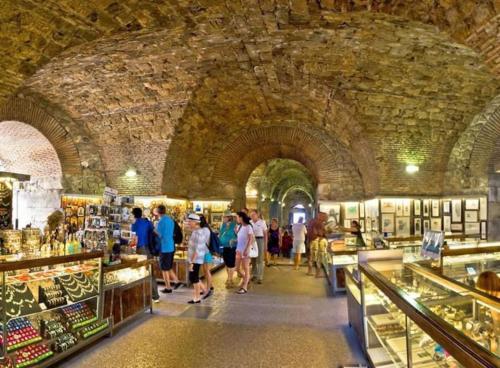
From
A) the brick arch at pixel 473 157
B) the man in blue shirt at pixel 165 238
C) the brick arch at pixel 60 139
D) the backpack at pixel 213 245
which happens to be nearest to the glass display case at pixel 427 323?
the backpack at pixel 213 245

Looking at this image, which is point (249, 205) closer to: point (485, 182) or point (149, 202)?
point (149, 202)

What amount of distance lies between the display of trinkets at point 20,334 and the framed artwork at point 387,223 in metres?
8.38

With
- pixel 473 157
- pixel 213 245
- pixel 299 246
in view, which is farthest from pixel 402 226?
pixel 213 245

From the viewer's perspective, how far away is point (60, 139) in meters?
9.38

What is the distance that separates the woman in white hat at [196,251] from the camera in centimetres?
573

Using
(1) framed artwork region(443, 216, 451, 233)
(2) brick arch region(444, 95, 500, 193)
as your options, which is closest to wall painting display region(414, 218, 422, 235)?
(1) framed artwork region(443, 216, 451, 233)

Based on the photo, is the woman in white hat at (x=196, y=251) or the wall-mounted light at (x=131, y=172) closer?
the woman in white hat at (x=196, y=251)

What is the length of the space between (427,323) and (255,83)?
23.5 feet

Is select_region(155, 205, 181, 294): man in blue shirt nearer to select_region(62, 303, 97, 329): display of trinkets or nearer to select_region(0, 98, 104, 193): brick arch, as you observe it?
select_region(62, 303, 97, 329): display of trinkets

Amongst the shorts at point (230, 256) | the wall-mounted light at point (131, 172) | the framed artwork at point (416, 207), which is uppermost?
the wall-mounted light at point (131, 172)

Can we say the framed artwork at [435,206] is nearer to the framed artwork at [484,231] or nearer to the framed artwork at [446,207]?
the framed artwork at [446,207]

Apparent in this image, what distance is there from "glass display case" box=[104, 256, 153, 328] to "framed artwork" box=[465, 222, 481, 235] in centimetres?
790

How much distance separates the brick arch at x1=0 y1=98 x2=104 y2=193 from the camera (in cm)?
815

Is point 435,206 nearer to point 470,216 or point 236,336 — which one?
point 470,216
